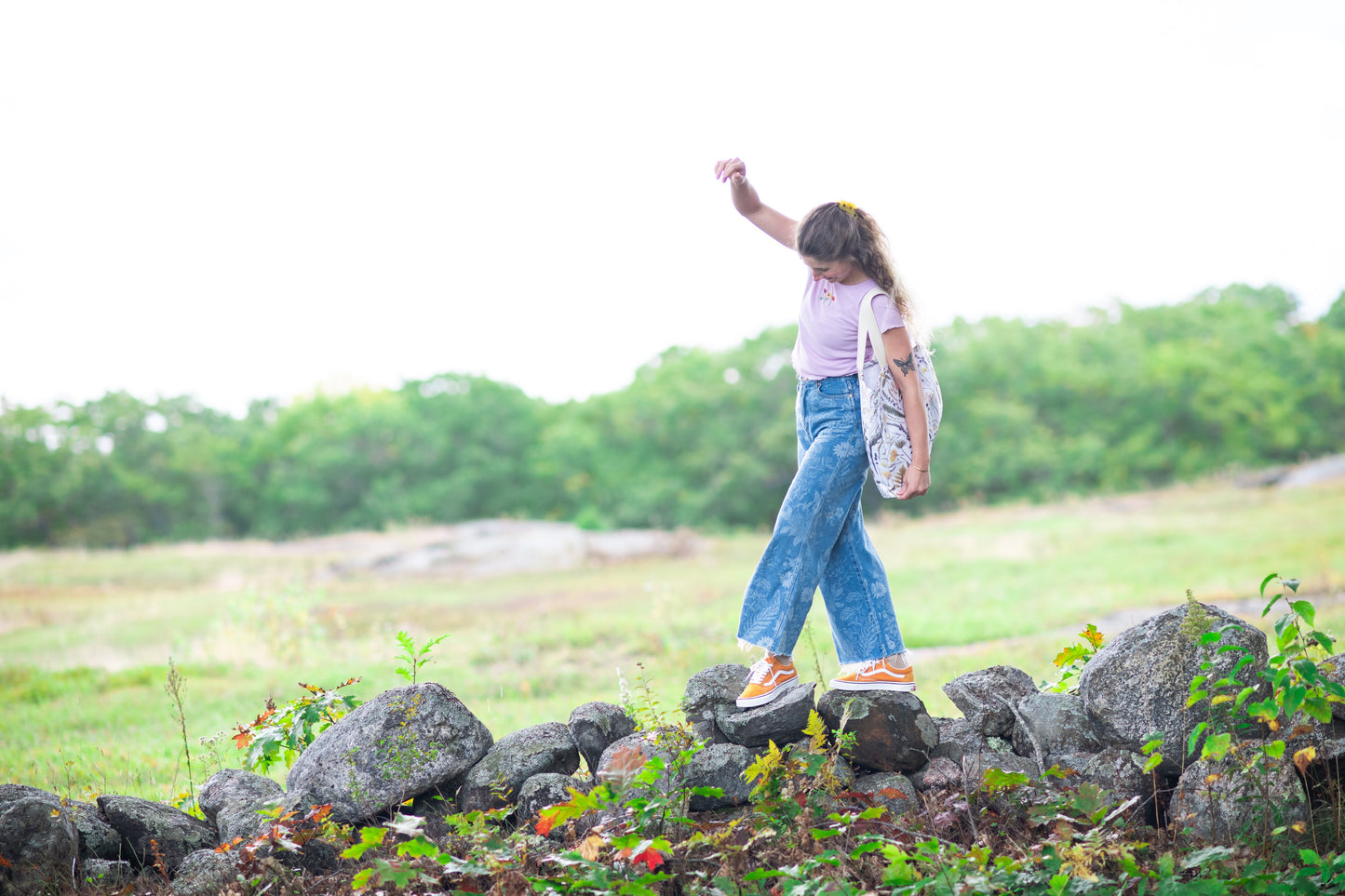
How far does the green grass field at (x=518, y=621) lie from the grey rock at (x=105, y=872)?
3.10ft

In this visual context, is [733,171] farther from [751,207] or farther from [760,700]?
[760,700]

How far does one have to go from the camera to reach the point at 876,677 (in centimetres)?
396

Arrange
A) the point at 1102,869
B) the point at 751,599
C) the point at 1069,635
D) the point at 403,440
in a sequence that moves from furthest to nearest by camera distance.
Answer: the point at 403,440, the point at 1069,635, the point at 751,599, the point at 1102,869

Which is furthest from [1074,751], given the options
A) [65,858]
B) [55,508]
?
[55,508]

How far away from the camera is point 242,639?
11.2 meters

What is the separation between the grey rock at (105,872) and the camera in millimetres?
3461

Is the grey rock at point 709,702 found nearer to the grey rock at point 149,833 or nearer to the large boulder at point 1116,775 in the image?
the large boulder at point 1116,775

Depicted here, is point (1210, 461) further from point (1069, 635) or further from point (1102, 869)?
point (1102, 869)

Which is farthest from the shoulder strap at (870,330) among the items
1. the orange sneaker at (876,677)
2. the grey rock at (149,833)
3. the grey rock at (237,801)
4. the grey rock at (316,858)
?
the grey rock at (149,833)

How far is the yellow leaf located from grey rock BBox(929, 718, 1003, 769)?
147 cm

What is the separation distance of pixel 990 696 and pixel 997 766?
1.35ft

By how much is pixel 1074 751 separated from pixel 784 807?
1201 mm

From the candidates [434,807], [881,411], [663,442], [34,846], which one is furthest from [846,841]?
[663,442]

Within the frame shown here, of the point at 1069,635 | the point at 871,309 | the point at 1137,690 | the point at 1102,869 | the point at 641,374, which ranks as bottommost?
the point at 1069,635
